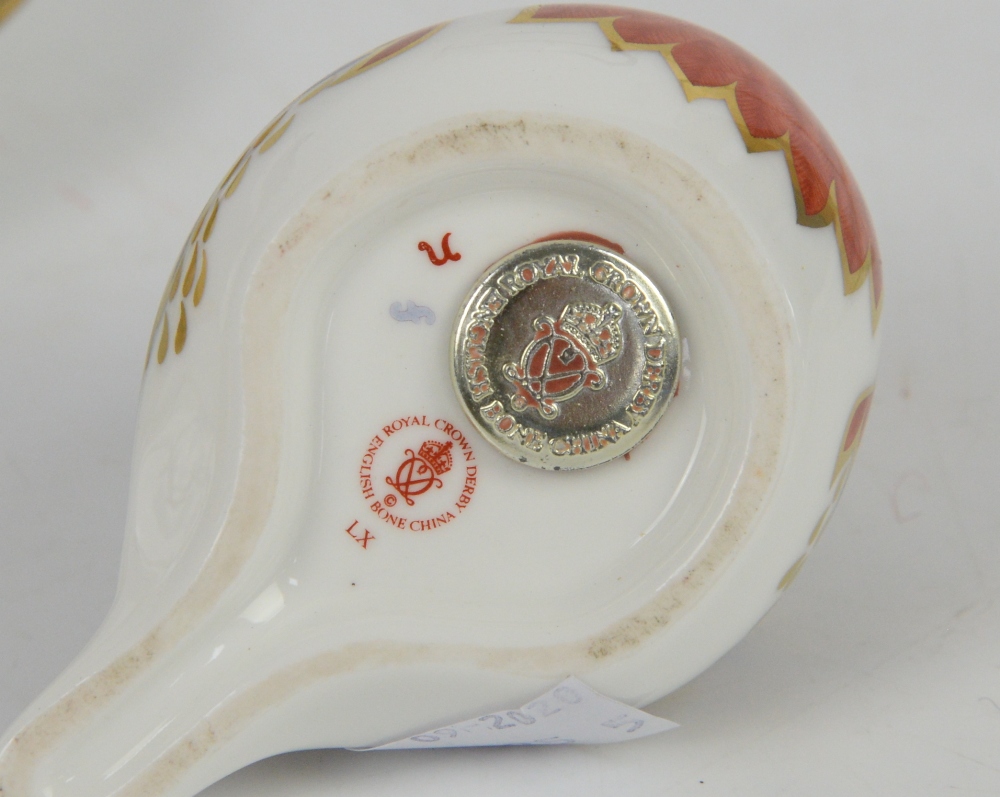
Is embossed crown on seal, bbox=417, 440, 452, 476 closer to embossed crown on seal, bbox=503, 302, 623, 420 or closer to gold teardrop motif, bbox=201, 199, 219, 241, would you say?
embossed crown on seal, bbox=503, 302, 623, 420

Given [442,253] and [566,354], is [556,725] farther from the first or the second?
[442,253]

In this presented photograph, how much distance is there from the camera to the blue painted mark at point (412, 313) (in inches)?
51.7

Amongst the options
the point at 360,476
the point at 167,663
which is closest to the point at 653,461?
the point at 360,476

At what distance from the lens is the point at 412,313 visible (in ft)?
4.32

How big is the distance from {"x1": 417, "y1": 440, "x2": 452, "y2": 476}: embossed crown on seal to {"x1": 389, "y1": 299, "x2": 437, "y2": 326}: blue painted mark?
0.12m

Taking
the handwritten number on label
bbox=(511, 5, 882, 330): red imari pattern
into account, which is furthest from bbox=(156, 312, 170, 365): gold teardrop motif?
the handwritten number on label

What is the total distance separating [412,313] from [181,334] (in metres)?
0.25

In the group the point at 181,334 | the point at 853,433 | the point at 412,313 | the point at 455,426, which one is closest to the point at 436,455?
the point at 455,426

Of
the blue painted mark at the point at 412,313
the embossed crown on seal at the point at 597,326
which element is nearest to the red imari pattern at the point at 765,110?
the embossed crown on seal at the point at 597,326

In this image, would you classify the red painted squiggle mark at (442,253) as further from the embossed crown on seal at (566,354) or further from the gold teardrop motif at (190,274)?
the gold teardrop motif at (190,274)

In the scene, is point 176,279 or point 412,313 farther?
point 176,279

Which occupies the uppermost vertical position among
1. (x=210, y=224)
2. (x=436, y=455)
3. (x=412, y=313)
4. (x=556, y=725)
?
(x=210, y=224)

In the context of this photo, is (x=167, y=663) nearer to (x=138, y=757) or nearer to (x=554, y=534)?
(x=138, y=757)

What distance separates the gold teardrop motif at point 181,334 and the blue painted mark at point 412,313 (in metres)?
0.22
